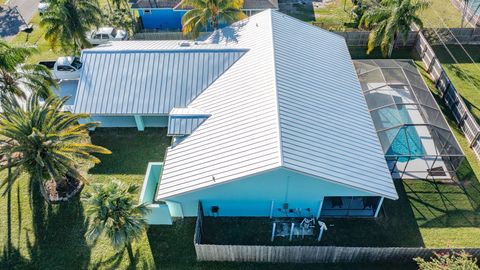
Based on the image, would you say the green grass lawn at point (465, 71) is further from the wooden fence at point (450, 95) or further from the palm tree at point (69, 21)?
the palm tree at point (69, 21)

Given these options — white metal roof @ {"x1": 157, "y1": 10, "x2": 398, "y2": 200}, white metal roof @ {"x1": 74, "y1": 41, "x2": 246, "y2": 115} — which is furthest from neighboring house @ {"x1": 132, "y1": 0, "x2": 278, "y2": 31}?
white metal roof @ {"x1": 74, "y1": 41, "x2": 246, "y2": 115}

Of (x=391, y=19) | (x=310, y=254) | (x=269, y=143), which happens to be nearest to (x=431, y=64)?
(x=391, y=19)

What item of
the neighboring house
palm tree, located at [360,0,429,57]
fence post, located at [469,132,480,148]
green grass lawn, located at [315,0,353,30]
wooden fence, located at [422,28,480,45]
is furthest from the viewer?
green grass lawn, located at [315,0,353,30]

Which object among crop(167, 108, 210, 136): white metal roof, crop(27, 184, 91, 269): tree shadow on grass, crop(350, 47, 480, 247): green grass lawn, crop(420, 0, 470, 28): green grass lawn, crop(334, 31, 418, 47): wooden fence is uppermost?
crop(420, 0, 470, 28): green grass lawn

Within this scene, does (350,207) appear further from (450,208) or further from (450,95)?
(450,95)

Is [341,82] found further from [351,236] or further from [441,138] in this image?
[351,236]

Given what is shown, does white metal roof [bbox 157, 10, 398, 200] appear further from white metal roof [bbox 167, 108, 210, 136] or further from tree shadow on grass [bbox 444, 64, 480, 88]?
tree shadow on grass [bbox 444, 64, 480, 88]

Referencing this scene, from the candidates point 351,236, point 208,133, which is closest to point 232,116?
point 208,133
